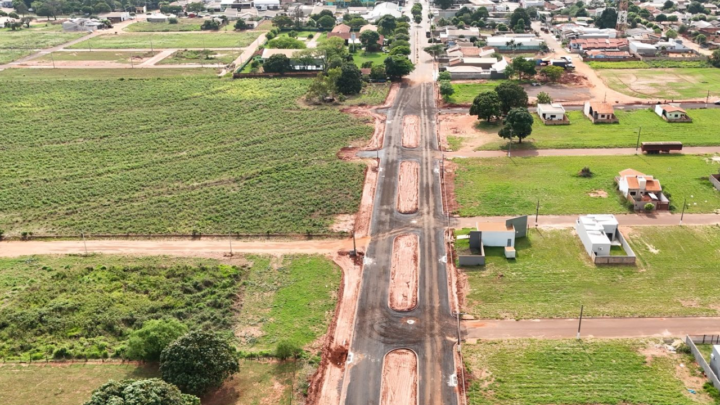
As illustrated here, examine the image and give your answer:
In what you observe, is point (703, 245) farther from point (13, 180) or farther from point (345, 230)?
point (13, 180)

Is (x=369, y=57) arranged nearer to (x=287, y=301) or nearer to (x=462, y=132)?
(x=462, y=132)

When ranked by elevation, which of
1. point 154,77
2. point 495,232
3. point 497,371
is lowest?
point 497,371

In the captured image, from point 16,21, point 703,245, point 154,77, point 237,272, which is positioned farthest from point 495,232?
point 16,21

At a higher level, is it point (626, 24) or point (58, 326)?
point (626, 24)

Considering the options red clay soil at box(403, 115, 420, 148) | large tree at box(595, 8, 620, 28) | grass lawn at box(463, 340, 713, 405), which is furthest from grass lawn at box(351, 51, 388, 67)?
grass lawn at box(463, 340, 713, 405)

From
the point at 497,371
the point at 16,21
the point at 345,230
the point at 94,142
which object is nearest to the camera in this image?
the point at 497,371

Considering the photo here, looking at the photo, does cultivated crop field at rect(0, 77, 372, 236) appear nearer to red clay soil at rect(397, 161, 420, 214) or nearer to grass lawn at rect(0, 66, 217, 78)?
red clay soil at rect(397, 161, 420, 214)

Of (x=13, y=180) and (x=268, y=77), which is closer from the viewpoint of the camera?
(x=13, y=180)

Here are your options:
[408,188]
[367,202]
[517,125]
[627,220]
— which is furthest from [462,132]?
[627,220]
